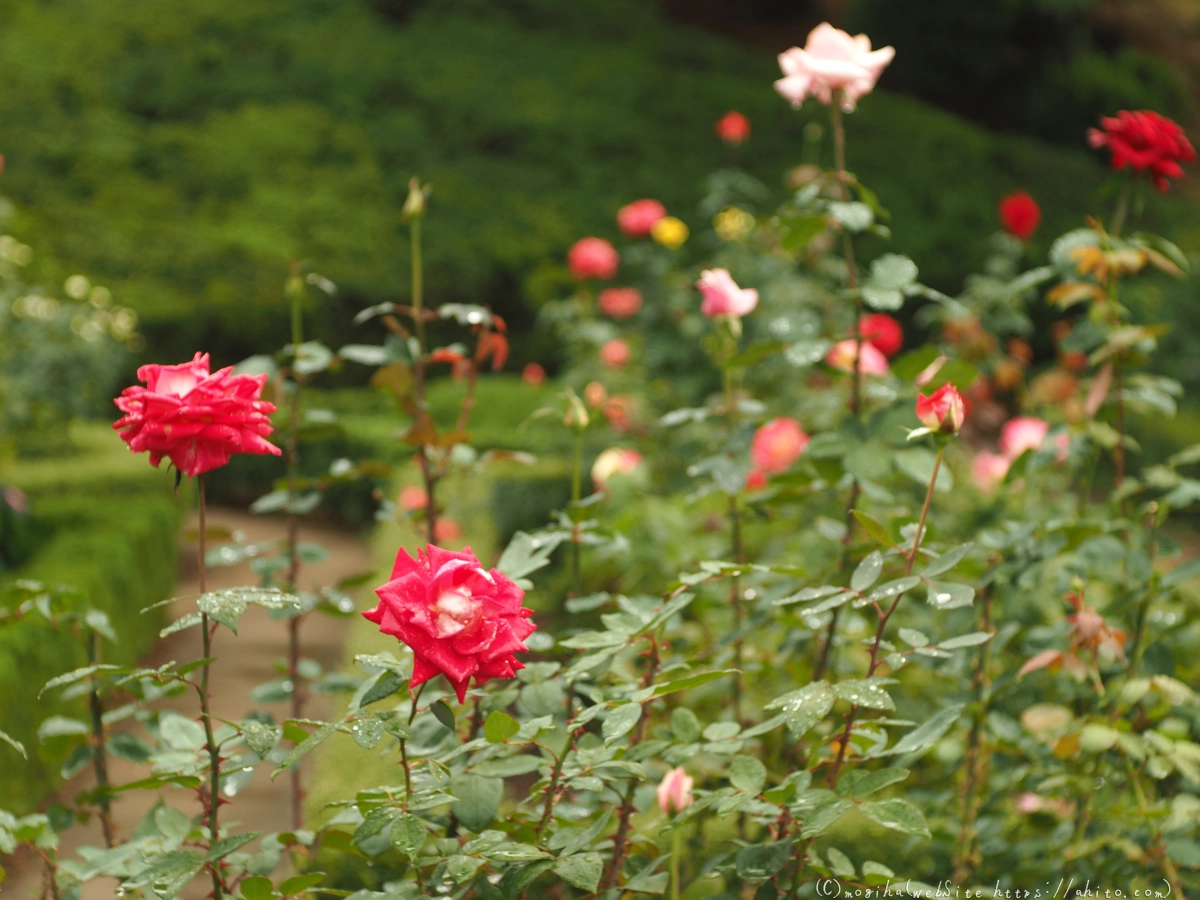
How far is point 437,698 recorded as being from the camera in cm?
89

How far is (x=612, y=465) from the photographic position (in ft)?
7.18

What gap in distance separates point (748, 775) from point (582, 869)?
197mm

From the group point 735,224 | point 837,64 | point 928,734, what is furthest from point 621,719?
point 735,224

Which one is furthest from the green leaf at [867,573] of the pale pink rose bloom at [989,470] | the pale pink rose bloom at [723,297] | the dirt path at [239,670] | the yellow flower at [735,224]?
the yellow flower at [735,224]

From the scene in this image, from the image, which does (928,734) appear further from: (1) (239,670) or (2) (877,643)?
(1) (239,670)

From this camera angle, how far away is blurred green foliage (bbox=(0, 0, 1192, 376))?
8.77 meters

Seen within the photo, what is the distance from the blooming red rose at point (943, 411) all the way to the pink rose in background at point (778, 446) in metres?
1.55

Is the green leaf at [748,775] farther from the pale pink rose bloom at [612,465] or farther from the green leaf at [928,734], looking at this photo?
the pale pink rose bloom at [612,465]

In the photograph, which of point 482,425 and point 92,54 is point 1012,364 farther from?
point 92,54

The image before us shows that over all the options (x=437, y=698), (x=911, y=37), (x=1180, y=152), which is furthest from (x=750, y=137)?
(x=437, y=698)

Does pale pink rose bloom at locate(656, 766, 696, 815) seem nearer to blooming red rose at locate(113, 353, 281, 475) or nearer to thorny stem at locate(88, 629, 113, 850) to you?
blooming red rose at locate(113, 353, 281, 475)

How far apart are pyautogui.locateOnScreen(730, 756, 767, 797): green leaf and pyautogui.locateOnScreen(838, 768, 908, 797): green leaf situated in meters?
0.08

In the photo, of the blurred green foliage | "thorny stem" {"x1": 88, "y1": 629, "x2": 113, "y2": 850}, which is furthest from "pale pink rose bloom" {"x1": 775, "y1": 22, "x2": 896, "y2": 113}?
the blurred green foliage

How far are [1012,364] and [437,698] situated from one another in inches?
140
